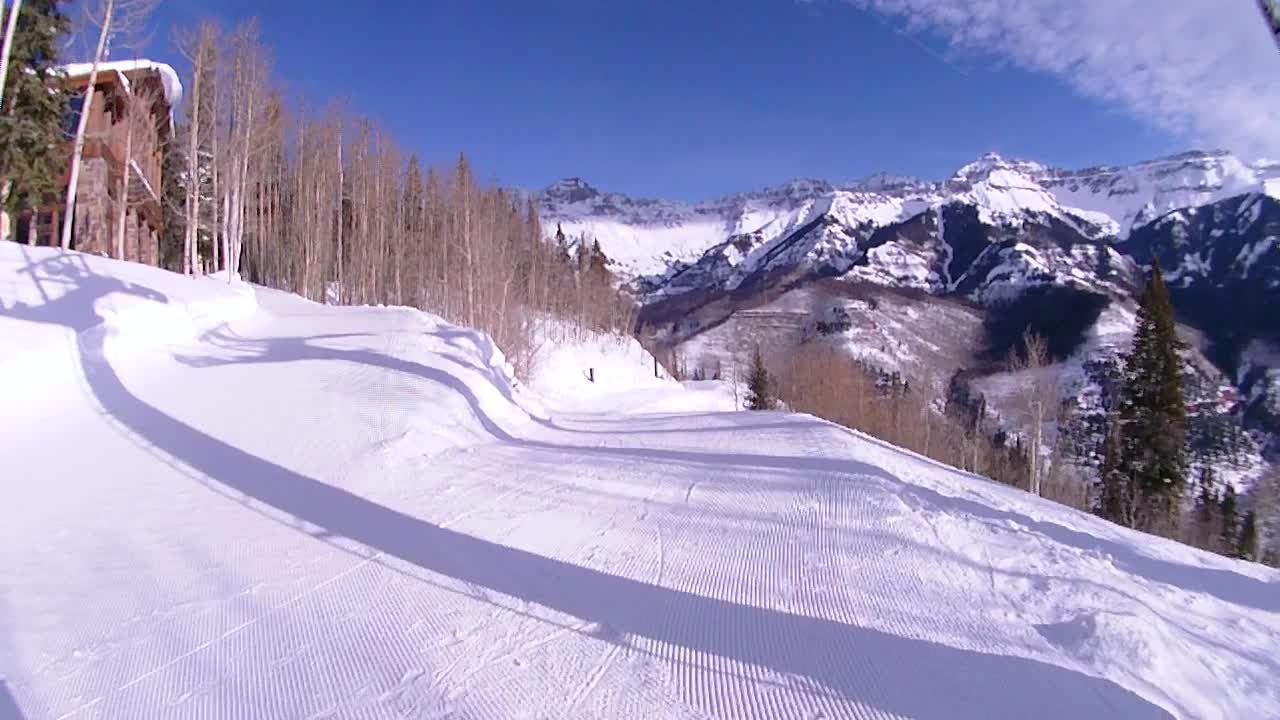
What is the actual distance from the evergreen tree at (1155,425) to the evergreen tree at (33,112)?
37.5 meters

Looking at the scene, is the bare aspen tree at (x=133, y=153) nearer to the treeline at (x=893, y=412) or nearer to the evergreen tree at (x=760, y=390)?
the treeline at (x=893, y=412)

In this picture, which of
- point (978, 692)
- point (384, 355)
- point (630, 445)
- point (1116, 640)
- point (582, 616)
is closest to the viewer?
point (978, 692)

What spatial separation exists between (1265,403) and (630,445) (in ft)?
383

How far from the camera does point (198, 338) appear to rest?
15367mm

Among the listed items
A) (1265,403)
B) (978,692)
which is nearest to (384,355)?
(978,692)

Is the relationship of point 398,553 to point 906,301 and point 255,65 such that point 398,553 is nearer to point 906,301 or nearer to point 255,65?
point 255,65

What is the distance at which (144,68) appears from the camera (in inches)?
1084

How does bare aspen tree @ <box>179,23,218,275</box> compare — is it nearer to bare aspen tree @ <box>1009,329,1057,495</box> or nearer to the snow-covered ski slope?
the snow-covered ski slope

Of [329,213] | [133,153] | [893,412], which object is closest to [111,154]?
[133,153]

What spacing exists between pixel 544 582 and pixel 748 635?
1.43 meters

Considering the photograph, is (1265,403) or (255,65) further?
(1265,403)

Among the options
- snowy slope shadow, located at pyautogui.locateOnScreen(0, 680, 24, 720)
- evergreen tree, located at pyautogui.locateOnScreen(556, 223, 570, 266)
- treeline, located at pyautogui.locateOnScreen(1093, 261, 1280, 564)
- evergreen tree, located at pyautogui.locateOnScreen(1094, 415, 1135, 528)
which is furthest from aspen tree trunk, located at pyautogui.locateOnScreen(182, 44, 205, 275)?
evergreen tree, located at pyautogui.locateOnScreen(556, 223, 570, 266)

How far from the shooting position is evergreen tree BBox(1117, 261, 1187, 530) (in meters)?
28.9

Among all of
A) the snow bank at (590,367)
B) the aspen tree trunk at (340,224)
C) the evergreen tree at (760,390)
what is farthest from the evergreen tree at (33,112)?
the evergreen tree at (760,390)
